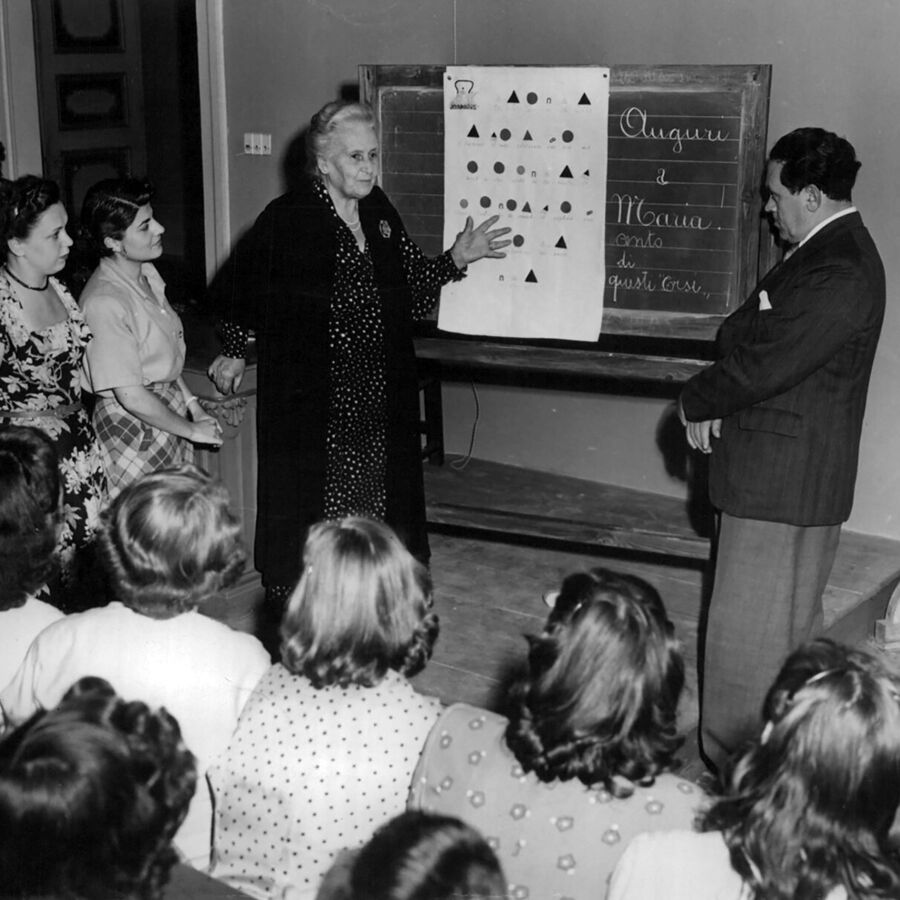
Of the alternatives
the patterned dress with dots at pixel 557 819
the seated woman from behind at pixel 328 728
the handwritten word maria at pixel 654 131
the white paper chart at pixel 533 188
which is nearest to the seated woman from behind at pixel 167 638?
the seated woman from behind at pixel 328 728

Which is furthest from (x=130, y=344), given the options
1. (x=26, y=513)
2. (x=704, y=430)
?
(x=704, y=430)

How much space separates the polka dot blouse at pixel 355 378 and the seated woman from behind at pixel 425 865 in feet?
6.37

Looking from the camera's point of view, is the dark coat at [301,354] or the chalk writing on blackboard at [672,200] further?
the chalk writing on blackboard at [672,200]

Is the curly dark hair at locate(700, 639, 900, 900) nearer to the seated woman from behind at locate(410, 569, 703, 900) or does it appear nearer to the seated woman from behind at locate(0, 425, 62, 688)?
the seated woman from behind at locate(410, 569, 703, 900)

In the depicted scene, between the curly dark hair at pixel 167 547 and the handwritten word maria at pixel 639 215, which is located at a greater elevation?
the handwritten word maria at pixel 639 215

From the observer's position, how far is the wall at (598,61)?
4047 millimetres

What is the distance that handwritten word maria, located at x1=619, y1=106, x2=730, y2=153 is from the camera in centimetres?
A: 350

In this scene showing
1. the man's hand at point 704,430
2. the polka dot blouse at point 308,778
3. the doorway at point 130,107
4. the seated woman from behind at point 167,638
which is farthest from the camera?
the doorway at point 130,107

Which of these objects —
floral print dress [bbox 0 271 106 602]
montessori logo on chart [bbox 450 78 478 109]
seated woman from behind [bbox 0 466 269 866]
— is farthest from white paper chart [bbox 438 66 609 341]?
seated woman from behind [bbox 0 466 269 866]

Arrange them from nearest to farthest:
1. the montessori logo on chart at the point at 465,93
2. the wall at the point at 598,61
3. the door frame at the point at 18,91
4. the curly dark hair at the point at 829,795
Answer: the curly dark hair at the point at 829,795
the montessori logo on chart at the point at 465,93
the wall at the point at 598,61
the door frame at the point at 18,91

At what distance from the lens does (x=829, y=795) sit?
1.43 metres

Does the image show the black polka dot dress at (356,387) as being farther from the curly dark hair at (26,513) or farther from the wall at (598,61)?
the wall at (598,61)

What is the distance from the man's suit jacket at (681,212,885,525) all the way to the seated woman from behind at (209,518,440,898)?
117cm

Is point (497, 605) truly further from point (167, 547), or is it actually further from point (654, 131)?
point (167, 547)
